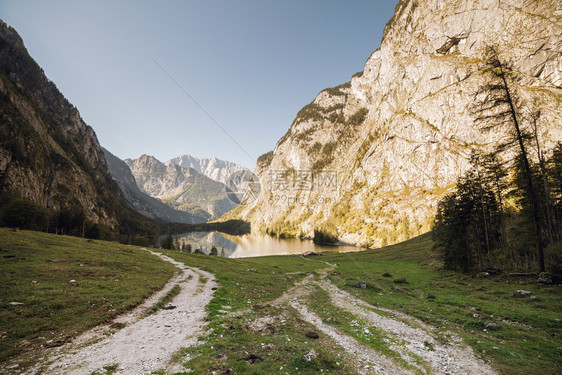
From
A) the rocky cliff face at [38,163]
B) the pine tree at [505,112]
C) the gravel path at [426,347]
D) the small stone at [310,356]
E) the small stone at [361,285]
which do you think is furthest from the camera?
the rocky cliff face at [38,163]

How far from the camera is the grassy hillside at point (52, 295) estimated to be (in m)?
10.5

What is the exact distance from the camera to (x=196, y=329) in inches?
502

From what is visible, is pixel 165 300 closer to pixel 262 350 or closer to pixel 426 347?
pixel 262 350

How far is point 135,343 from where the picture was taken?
10617mm

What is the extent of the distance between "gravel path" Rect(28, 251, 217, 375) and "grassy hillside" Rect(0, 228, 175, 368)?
1274 mm

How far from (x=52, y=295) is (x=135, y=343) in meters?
9.68

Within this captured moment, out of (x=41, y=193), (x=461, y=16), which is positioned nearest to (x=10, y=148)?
(x=41, y=193)

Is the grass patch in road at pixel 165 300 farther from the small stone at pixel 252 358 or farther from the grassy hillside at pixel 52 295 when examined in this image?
the small stone at pixel 252 358

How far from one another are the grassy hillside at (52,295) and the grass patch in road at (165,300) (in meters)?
1.48

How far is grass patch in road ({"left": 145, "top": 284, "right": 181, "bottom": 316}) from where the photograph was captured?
1592 centimetres

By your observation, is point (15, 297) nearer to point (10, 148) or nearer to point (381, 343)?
point (381, 343)

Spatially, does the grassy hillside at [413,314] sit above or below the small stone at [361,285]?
above

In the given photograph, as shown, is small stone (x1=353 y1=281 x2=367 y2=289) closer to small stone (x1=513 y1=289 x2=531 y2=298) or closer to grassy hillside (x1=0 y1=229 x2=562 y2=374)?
grassy hillside (x1=0 y1=229 x2=562 y2=374)

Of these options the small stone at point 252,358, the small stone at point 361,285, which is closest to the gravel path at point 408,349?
the small stone at point 252,358
